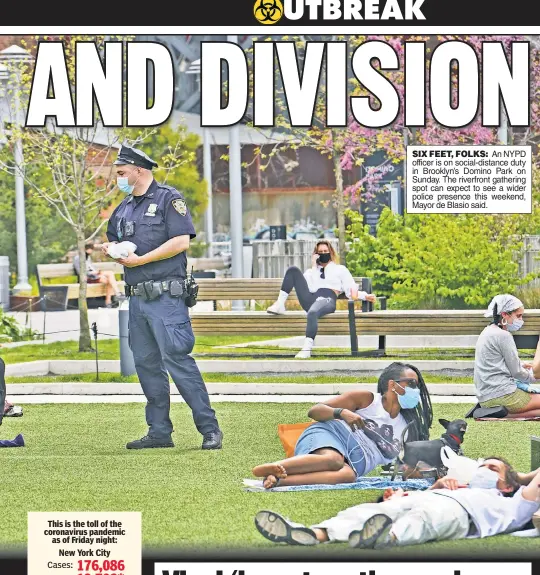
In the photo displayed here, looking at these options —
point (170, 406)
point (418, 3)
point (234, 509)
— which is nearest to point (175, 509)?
point (234, 509)

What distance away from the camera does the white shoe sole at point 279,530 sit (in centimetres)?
660

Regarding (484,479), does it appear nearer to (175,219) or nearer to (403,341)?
(403,341)

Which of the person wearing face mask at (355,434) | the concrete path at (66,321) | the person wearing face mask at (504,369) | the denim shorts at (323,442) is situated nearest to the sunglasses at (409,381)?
the person wearing face mask at (355,434)

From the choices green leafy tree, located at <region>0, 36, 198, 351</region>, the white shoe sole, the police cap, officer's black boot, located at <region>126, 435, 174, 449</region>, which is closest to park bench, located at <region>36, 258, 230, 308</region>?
green leafy tree, located at <region>0, 36, 198, 351</region>

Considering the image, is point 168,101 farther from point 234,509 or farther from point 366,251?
point 234,509

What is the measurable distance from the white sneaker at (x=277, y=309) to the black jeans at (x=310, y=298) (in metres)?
0.09

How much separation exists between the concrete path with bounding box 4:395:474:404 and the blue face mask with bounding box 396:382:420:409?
0.86 metres

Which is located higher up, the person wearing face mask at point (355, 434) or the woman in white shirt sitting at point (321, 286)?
the woman in white shirt sitting at point (321, 286)

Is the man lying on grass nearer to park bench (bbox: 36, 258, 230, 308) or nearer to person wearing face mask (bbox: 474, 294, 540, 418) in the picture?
person wearing face mask (bbox: 474, 294, 540, 418)

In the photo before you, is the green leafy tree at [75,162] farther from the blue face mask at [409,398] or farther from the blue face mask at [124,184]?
the blue face mask at [409,398]
